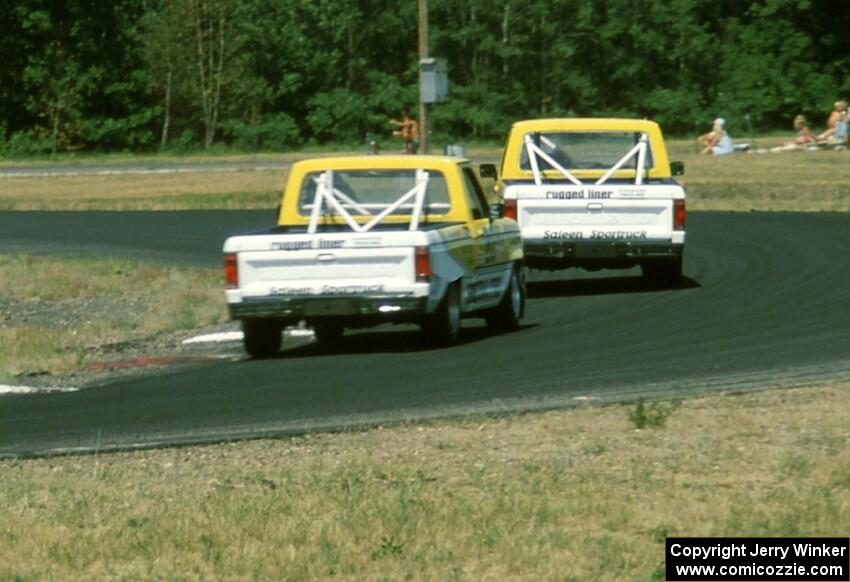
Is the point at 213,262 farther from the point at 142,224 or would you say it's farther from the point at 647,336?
the point at 647,336

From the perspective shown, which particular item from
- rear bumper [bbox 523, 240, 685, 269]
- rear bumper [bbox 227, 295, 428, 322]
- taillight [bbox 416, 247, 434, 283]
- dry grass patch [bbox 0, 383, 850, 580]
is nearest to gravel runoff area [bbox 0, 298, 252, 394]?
rear bumper [bbox 227, 295, 428, 322]

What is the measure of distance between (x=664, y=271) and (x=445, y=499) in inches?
492

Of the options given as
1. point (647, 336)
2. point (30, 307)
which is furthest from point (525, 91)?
point (647, 336)

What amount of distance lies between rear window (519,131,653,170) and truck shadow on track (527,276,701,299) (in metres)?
1.29

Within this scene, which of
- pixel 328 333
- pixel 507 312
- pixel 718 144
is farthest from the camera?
pixel 718 144

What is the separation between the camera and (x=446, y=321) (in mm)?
16188

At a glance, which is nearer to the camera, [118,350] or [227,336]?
[118,350]

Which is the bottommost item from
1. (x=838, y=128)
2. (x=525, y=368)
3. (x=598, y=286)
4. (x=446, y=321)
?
(x=838, y=128)

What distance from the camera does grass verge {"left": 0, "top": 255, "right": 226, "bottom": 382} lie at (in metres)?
17.1

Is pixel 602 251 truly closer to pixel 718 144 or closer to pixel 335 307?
pixel 335 307

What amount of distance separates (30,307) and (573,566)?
1550 cm

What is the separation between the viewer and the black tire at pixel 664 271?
21.1 meters

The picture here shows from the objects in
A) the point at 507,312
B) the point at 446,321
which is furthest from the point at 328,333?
the point at 446,321

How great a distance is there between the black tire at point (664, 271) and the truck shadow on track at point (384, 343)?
3401mm
